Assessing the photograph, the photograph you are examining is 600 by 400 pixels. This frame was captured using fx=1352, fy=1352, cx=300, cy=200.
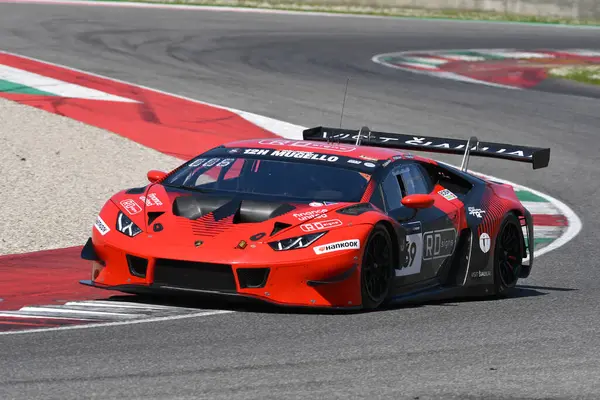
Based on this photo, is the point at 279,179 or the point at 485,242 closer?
the point at 279,179

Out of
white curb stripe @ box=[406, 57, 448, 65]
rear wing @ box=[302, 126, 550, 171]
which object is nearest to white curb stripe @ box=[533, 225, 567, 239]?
rear wing @ box=[302, 126, 550, 171]

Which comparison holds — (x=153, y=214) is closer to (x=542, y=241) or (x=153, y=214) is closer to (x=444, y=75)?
(x=542, y=241)

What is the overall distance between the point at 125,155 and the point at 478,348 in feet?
29.3

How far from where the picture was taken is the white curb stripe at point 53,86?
1972 centimetres

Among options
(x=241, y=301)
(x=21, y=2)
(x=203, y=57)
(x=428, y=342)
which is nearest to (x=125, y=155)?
(x=241, y=301)

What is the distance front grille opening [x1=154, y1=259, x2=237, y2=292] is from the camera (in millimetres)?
8336

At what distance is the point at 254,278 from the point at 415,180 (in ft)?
6.72

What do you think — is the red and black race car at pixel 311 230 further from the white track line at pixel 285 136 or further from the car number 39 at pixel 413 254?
the white track line at pixel 285 136

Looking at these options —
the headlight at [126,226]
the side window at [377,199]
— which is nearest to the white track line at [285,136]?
the headlight at [126,226]

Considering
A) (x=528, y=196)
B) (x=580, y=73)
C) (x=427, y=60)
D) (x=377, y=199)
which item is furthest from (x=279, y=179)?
(x=427, y=60)

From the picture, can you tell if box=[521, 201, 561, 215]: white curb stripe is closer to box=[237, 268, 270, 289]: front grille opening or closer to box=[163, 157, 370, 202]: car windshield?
box=[163, 157, 370, 202]: car windshield

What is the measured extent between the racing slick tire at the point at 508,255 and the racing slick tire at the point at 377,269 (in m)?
1.52

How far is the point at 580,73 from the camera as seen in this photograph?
29.5 metres

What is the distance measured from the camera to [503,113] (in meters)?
22.3
